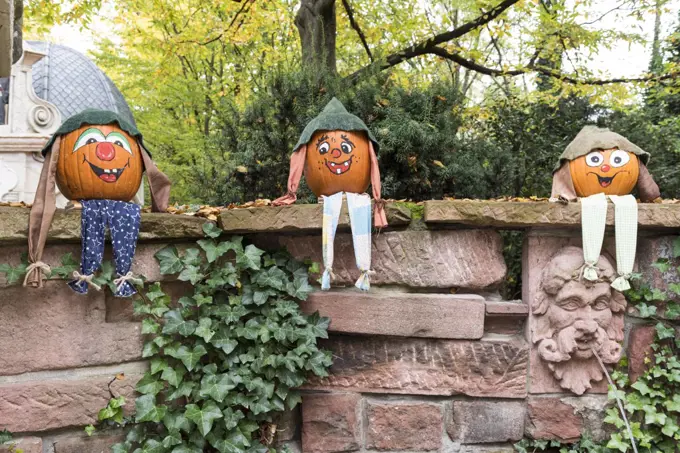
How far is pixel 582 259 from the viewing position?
2.52 m

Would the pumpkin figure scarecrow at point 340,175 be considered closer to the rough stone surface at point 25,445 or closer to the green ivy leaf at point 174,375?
the green ivy leaf at point 174,375

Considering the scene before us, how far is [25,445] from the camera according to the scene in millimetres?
2266

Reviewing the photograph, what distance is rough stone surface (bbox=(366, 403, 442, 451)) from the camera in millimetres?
2629

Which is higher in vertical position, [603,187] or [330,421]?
[603,187]

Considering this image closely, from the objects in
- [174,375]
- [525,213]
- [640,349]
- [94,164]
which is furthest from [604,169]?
[94,164]

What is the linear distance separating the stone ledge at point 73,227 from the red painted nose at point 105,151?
26 cm

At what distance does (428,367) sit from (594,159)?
1.34 meters

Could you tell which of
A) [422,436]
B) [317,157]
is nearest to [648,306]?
[422,436]

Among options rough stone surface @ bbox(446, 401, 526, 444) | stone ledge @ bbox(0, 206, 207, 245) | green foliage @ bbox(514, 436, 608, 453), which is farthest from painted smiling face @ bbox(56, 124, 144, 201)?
green foliage @ bbox(514, 436, 608, 453)

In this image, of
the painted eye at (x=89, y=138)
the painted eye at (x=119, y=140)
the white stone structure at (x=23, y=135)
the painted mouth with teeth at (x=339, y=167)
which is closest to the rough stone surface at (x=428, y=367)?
the painted mouth with teeth at (x=339, y=167)

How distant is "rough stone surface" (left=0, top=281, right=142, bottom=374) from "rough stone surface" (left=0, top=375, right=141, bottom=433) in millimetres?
76

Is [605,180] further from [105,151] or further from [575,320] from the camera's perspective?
[105,151]

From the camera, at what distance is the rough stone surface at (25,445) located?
2.24 meters

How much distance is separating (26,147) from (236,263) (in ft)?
8.27
